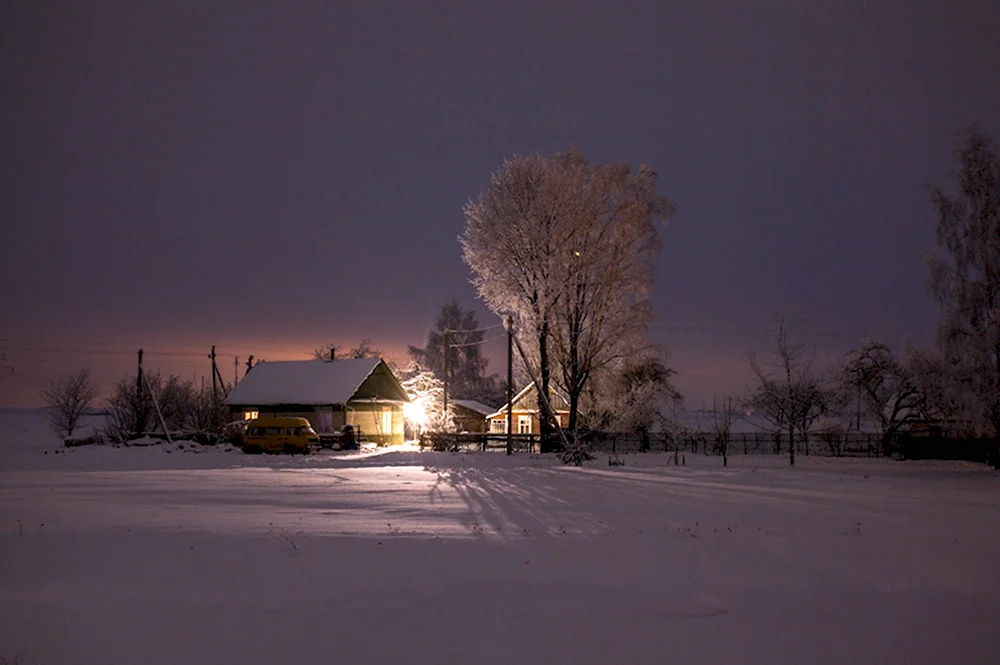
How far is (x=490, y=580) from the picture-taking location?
948 centimetres

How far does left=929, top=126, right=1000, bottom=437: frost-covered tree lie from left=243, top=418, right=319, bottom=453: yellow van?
104 feet

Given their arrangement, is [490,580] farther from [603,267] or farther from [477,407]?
[477,407]

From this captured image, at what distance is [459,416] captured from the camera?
7062cm

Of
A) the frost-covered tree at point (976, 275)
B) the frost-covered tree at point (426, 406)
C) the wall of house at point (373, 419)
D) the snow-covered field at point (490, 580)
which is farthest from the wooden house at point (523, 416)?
the snow-covered field at point (490, 580)

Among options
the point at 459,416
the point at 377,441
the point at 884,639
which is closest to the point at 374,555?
the point at 884,639

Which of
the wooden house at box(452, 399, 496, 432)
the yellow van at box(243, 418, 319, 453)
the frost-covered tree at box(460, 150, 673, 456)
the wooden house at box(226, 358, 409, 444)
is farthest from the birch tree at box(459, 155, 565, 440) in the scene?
the wooden house at box(452, 399, 496, 432)

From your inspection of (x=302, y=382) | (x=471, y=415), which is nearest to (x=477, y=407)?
(x=471, y=415)

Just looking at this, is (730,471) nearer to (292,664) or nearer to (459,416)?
(292,664)

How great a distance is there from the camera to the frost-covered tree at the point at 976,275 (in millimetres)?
29938

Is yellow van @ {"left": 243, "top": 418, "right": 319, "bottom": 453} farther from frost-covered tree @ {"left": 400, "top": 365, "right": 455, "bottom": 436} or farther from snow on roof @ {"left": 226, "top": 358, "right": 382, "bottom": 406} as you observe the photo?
frost-covered tree @ {"left": 400, "top": 365, "right": 455, "bottom": 436}

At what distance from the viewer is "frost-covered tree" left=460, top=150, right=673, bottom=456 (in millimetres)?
36312

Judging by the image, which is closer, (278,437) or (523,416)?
(278,437)

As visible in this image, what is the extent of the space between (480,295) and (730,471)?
48.7 feet

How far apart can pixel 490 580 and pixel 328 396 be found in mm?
47394
